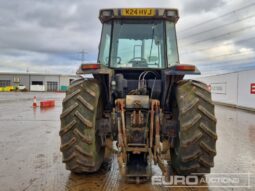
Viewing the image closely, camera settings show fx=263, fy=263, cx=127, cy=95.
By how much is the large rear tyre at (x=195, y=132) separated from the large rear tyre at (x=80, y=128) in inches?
49.2

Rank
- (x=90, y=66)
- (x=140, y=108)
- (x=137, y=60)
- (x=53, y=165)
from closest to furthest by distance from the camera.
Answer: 1. (x=90, y=66)
2. (x=140, y=108)
3. (x=137, y=60)
4. (x=53, y=165)

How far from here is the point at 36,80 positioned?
70.6m

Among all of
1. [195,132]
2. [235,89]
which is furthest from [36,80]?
[195,132]

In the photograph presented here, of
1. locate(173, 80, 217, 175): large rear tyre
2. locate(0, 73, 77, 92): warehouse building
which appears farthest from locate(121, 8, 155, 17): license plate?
locate(0, 73, 77, 92): warehouse building

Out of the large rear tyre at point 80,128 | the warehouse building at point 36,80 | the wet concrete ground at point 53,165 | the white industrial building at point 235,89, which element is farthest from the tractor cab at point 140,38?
the warehouse building at point 36,80

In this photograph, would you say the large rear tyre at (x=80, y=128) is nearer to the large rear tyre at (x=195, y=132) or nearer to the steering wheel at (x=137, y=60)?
the steering wheel at (x=137, y=60)

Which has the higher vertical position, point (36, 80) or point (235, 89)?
point (36, 80)

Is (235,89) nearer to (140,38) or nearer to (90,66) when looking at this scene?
(140,38)

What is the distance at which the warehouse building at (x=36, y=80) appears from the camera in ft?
229

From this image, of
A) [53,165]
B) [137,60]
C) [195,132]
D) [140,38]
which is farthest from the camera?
[53,165]

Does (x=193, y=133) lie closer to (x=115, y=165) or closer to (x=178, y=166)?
(x=178, y=166)

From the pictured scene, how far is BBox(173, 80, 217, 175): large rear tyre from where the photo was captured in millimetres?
3621

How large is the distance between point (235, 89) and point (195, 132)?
647 inches

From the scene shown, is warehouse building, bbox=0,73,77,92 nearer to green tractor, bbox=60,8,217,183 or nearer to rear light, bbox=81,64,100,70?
green tractor, bbox=60,8,217,183
